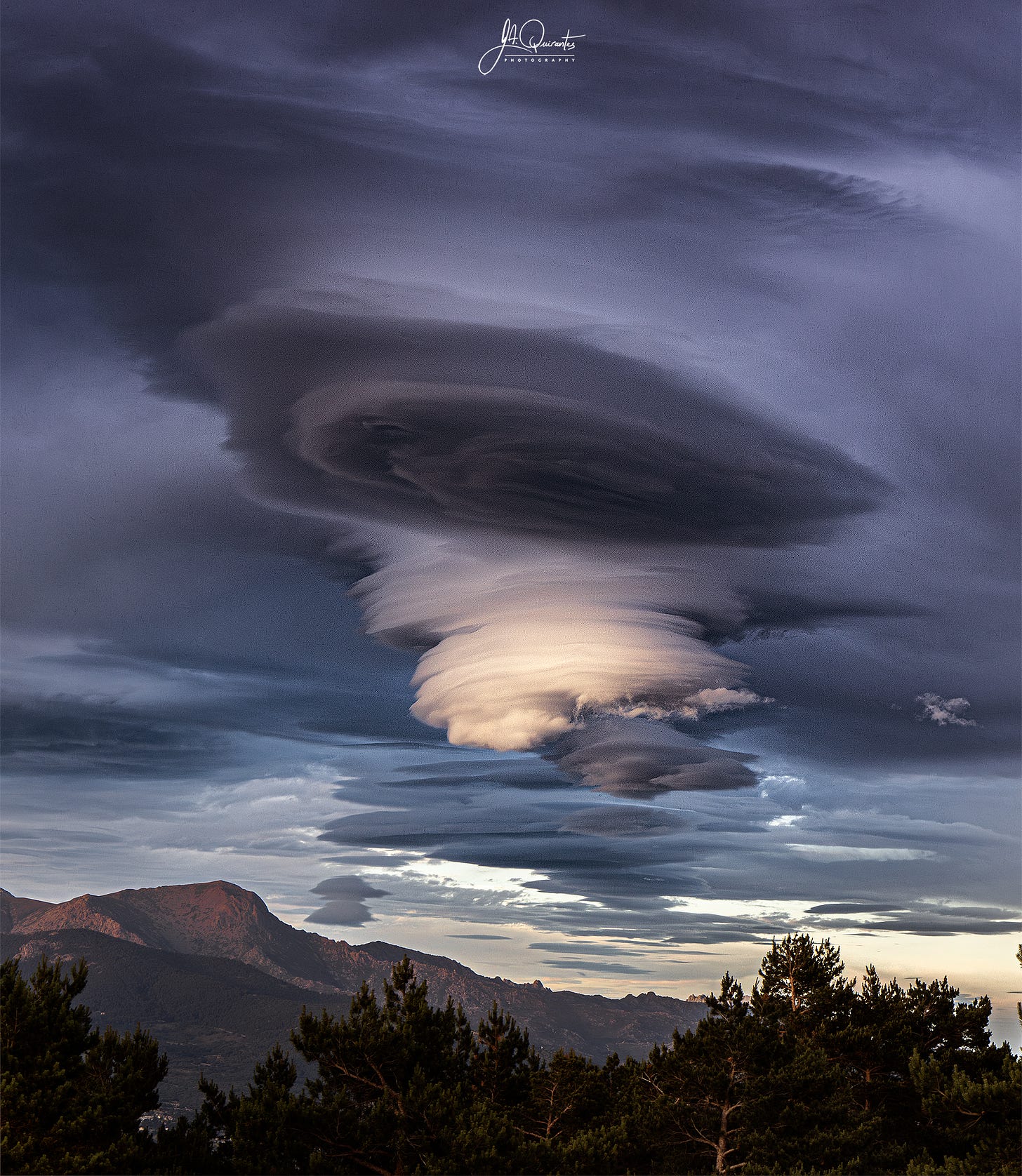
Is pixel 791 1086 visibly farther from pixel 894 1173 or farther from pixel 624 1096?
pixel 624 1096

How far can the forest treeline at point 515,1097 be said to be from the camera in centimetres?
4219

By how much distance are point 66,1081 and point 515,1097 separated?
25.8 m

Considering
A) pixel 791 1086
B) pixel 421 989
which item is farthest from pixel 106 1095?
pixel 791 1086

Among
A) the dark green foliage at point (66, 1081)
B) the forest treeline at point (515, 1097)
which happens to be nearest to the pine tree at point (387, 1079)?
the forest treeline at point (515, 1097)

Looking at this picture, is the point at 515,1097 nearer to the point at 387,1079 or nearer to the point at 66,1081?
the point at 387,1079

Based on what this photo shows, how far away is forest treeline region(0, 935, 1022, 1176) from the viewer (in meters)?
42.2

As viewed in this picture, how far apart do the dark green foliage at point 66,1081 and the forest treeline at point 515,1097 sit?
0.08m

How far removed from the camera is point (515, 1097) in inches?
2288

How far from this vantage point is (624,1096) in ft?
185

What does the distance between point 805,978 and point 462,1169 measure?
27533mm

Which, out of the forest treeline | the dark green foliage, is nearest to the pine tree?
the forest treeline

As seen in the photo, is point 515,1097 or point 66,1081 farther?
point 515,1097

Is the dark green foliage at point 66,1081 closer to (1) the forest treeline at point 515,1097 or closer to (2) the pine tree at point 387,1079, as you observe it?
(1) the forest treeline at point 515,1097

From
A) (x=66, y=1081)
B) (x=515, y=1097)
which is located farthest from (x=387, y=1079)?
(x=66, y=1081)
